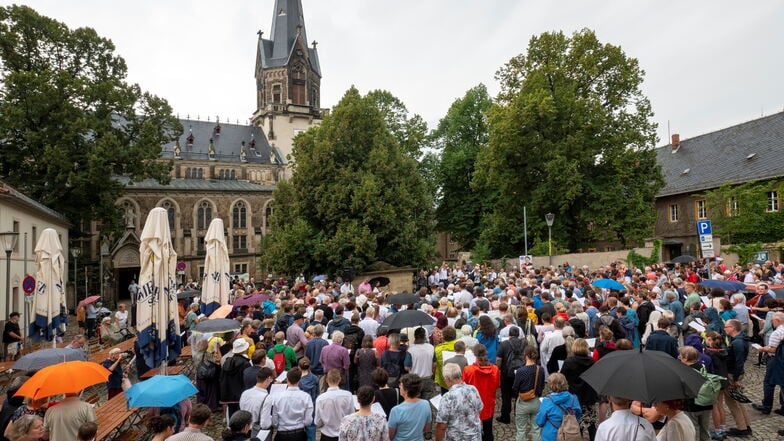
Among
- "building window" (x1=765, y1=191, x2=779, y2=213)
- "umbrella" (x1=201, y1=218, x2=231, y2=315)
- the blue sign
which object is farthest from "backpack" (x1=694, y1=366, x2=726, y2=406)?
"building window" (x1=765, y1=191, x2=779, y2=213)

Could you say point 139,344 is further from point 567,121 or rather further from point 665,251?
point 665,251

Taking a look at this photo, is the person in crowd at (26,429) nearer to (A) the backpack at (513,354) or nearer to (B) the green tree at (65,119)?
(A) the backpack at (513,354)

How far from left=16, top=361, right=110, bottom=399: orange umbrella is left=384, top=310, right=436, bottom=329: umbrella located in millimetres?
4389

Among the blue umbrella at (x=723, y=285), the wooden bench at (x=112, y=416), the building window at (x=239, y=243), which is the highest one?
the building window at (x=239, y=243)

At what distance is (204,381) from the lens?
827 cm

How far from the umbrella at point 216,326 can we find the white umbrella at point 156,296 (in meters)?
0.53

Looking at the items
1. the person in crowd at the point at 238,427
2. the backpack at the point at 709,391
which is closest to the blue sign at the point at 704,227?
the backpack at the point at 709,391

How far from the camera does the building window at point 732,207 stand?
30.0m

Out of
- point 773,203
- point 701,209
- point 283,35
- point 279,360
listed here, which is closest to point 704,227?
point 279,360

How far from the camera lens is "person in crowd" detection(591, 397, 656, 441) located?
4.49 m

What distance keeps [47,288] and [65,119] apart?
1994cm

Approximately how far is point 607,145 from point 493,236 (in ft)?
30.1

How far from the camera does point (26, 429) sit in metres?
4.91

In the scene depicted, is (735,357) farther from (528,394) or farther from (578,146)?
(578,146)
